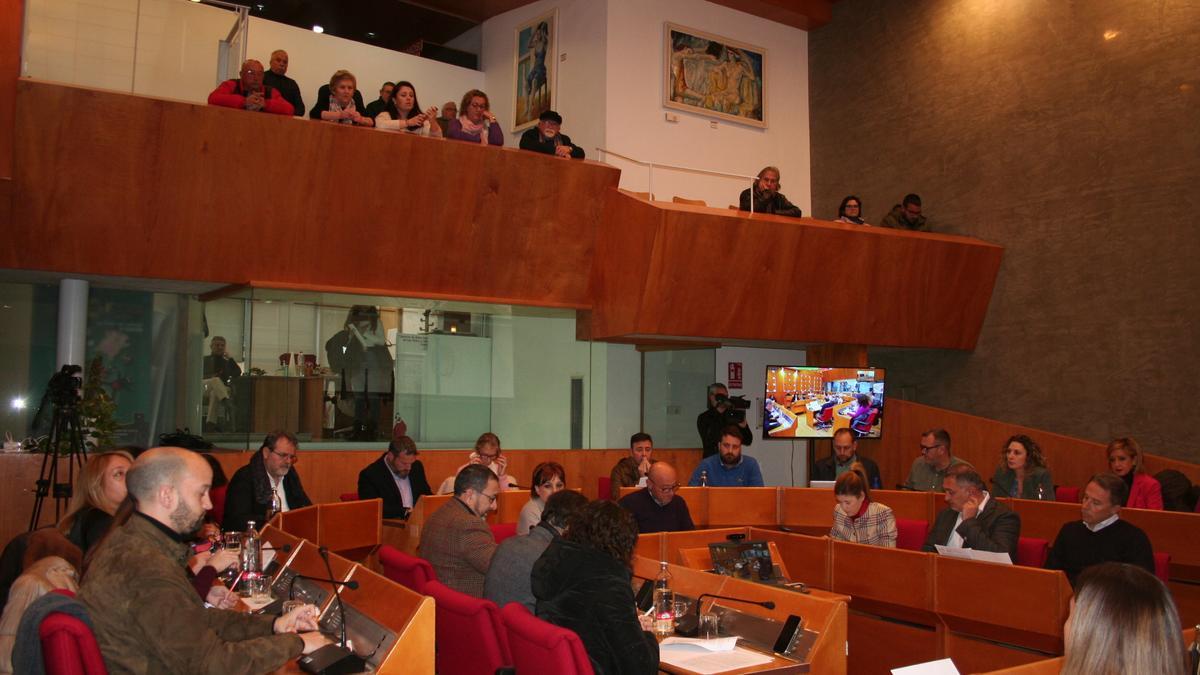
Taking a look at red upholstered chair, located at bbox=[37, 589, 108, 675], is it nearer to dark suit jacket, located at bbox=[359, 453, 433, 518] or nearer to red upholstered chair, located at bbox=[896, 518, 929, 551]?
dark suit jacket, located at bbox=[359, 453, 433, 518]

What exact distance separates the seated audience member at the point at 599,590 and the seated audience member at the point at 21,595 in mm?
1630

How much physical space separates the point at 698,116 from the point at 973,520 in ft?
26.2

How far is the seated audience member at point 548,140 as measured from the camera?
9672 mm

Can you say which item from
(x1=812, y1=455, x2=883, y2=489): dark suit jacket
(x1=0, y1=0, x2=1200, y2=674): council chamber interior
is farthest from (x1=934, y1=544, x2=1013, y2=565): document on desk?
(x1=812, y1=455, x2=883, y2=489): dark suit jacket

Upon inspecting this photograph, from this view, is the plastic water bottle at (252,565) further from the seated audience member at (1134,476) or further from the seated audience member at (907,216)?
the seated audience member at (907,216)

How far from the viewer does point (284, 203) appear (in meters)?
8.71

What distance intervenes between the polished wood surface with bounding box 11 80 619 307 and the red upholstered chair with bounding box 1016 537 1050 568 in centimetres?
546

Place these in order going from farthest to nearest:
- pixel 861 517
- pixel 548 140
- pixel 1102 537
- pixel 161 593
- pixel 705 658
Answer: pixel 548 140 < pixel 861 517 < pixel 1102 537 < pixel 705 658 < pixel 161 593

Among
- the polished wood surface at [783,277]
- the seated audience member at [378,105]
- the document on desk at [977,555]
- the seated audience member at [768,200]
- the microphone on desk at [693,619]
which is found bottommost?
the microphone on desk at [693,619]

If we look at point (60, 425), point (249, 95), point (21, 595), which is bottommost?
point (21, 595)

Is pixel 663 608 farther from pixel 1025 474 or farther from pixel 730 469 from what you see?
pixel 1025 474

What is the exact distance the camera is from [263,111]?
27.3ft

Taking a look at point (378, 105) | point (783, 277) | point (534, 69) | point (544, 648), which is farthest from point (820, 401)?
point (544, 648)

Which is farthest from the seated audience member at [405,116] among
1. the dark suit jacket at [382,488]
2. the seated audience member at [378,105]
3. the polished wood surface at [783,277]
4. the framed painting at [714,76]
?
the framed painting at [714,76]
